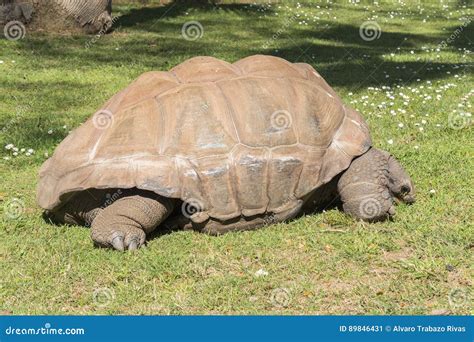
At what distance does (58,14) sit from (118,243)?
10.2 metres

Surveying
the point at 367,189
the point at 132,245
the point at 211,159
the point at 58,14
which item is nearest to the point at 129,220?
the point at 132,245

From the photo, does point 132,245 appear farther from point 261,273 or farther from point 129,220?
point 261,273

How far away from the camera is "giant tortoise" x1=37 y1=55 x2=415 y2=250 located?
18.3ft

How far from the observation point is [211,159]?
5594mm

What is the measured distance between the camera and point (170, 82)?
6.07 meters

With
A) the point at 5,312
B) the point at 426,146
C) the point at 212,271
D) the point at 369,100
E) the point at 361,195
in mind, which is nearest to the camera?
the point at 5,312

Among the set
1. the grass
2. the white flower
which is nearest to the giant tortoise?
the grass

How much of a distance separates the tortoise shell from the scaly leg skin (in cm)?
14

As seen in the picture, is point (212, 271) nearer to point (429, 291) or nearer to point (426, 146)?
point (429, 291)

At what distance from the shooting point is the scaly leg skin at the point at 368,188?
19.8ft

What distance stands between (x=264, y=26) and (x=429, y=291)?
13.0 metres

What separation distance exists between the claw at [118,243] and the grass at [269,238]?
0.08 meters

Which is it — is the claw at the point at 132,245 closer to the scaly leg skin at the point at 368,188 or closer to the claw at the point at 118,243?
the claw at the point at 118,243

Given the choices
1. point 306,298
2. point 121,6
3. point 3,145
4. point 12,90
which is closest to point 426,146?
point 306,298
